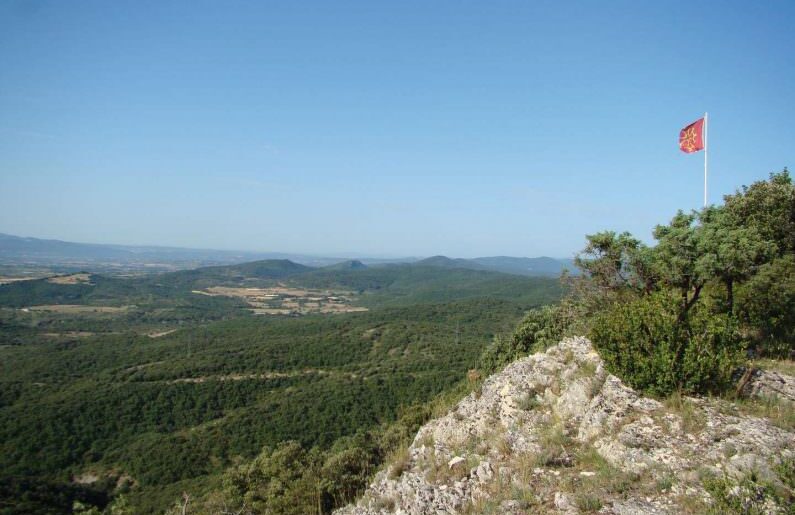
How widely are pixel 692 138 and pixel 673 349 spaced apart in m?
12.1

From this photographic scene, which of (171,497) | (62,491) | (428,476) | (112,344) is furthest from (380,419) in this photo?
(112,344)

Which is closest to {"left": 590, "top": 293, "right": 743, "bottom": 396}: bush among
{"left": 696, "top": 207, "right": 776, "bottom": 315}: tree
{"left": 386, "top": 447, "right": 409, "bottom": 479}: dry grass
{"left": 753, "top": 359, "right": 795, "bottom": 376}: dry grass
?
{"left": 753, "top": 359, "right": 795, "bottom": 376}: dry grass

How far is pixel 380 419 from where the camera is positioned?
4866 centimetres

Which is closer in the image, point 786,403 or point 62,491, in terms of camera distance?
point 786,403

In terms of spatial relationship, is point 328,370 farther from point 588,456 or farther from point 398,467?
point 588,456

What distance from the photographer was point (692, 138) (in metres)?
16.3

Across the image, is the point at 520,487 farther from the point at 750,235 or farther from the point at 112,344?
the point at 112,344

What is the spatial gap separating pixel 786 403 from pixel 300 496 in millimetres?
12932

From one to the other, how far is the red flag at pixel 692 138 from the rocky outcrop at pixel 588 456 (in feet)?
35.4

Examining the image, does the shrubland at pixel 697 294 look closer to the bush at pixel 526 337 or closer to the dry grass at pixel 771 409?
the dry grass at pixel 771 409

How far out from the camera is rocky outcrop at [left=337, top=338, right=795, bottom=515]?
19.7 feet

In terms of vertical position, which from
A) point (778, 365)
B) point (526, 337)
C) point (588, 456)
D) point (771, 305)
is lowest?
point (526, 337)

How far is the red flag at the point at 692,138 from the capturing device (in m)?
15.9

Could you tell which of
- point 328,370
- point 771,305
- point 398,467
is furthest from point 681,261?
point 328,370
